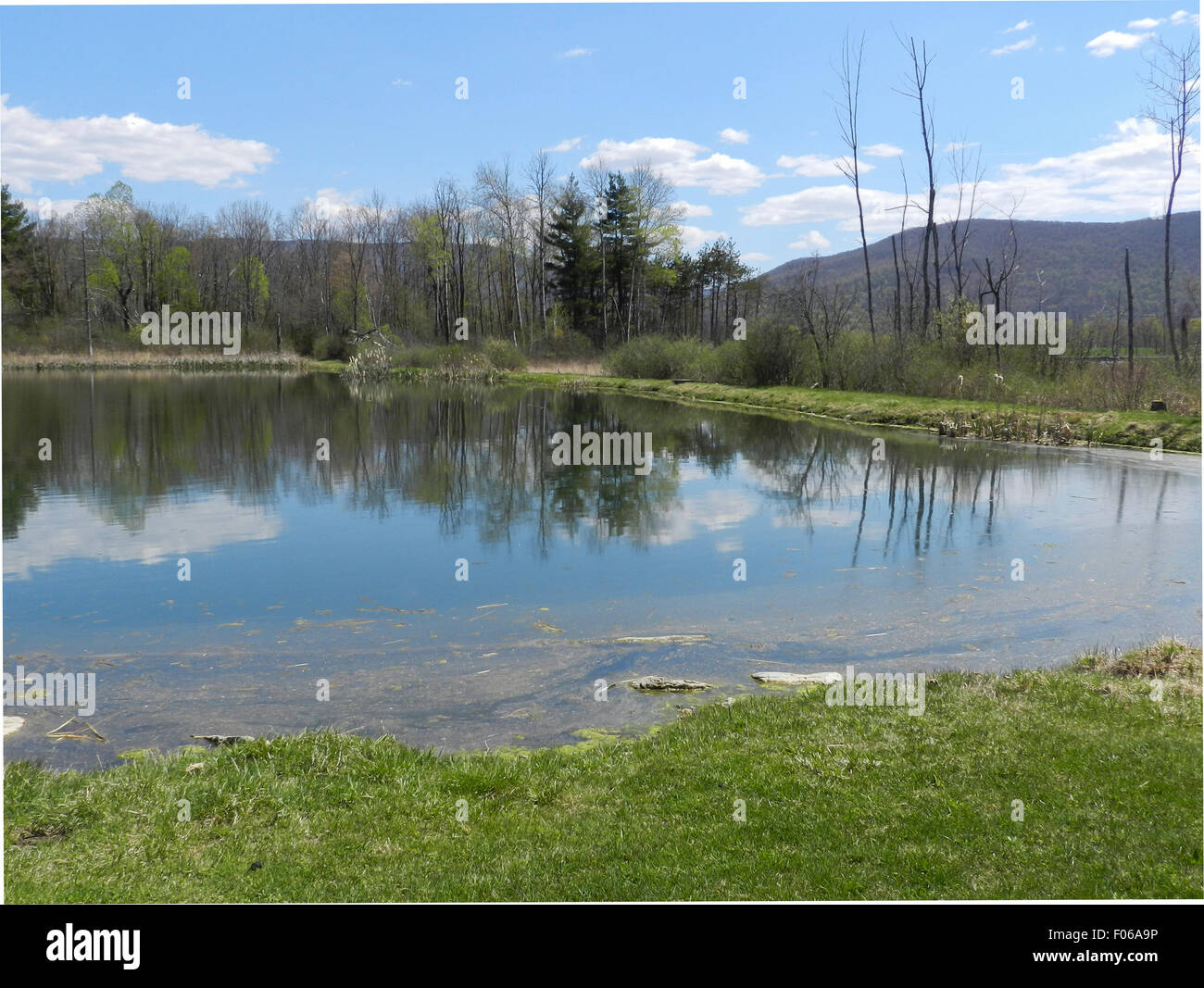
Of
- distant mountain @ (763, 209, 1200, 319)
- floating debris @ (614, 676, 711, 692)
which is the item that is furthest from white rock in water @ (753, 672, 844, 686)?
distant mountain @ (763, 209, 1200, 319)

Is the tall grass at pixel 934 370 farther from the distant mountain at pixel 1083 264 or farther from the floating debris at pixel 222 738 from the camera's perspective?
the distant mountain at pixel 1083 264

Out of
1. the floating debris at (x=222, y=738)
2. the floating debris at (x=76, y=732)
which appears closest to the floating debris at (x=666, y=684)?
the floating debris at (x=222, y=738)

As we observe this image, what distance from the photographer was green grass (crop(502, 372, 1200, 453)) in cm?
2225

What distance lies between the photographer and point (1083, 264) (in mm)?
109688

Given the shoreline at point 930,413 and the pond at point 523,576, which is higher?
the shoreline at point 930,413

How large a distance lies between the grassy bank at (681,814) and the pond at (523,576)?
3.05ft

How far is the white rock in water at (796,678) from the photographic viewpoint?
24.4 feet

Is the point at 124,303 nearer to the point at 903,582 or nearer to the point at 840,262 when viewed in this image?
the point at 903,582

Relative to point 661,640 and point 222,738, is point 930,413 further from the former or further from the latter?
point 222,738

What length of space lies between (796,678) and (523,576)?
4102mm

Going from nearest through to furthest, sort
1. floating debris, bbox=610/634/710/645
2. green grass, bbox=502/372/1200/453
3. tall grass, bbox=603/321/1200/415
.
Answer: floating debris, bbox=610/634/710/645, green grass, bbox=502/372/1200/453, tall grass, bbox=603/321/1200/415

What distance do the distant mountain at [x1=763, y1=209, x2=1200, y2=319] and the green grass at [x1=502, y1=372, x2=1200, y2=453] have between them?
2029 inches

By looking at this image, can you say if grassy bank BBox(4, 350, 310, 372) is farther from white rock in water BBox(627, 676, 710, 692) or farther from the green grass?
white rock in water BBox(627, 676, 710, 692)
